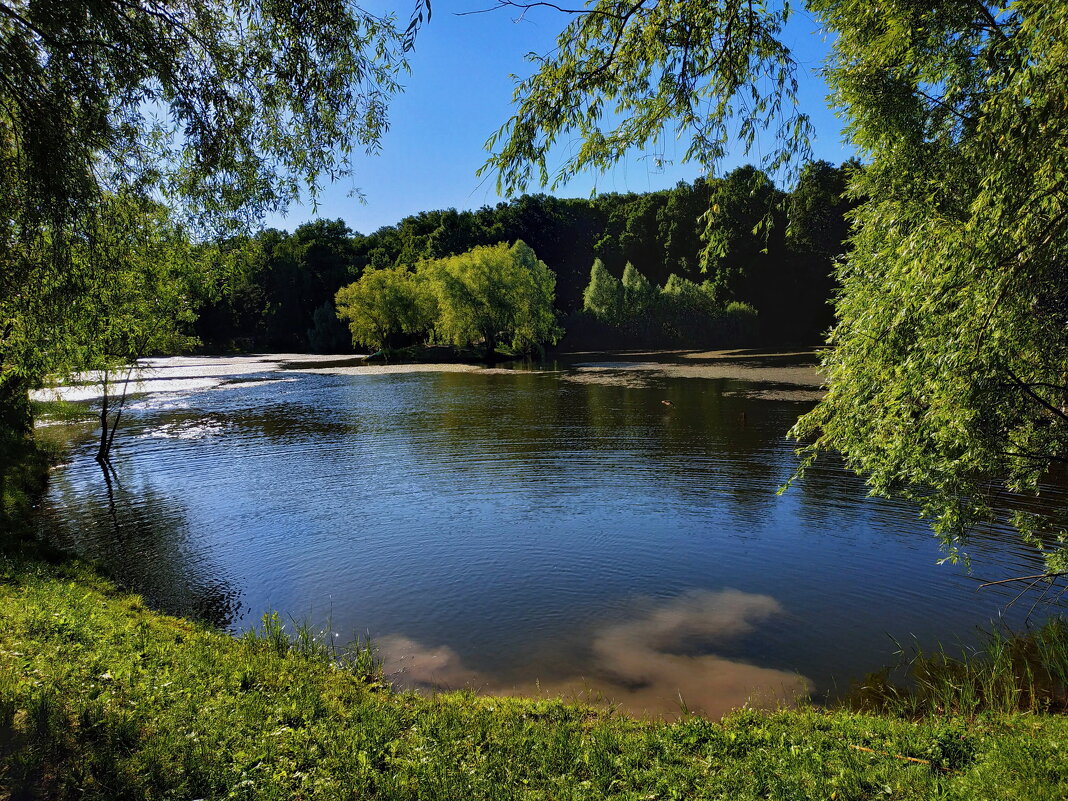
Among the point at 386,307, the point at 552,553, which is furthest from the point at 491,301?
the point at 552,553

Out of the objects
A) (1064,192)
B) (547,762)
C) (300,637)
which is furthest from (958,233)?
(300,637)

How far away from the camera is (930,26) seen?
30.6 ft

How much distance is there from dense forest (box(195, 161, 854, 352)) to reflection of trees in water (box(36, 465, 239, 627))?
3059 inches

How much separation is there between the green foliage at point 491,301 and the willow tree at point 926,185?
61682mm

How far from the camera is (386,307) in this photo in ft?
268

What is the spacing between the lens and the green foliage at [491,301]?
237ft

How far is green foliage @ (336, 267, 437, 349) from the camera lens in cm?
8150

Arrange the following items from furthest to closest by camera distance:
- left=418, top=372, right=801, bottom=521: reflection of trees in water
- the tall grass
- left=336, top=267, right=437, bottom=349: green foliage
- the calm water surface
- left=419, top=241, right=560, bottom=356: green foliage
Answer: left=336, top=267, right=437, bottom=349: green foliage < left=419, top=241, right=560, bottom=356: green foliage < left=418, top=372, right=801, bottom=521: reflection of trees in water < the calm water surface < the tall grass

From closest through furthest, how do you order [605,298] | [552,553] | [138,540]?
[552,553] → [138,540] → [605,298]

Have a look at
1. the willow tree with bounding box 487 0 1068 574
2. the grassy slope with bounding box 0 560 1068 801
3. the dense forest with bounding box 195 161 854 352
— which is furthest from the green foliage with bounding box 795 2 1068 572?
the dense forest with bounding box 195 161 854 352

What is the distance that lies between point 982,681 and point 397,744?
24.1ft

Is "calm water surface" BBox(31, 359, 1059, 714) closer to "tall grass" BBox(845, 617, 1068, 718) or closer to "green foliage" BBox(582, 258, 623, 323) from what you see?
"tall grass" BBox(845, 617, 1068, 718)

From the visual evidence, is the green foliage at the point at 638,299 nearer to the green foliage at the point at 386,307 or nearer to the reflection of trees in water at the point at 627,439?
the green foliage at the point at 386,307

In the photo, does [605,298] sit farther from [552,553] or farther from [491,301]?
[552,553]
